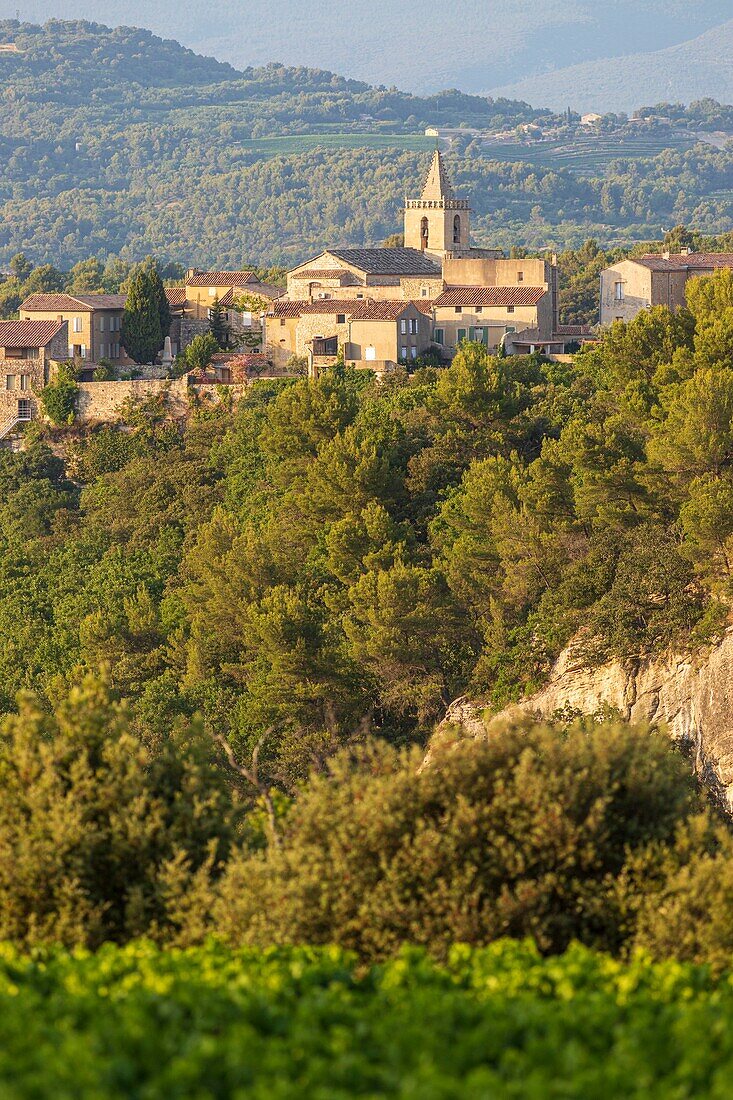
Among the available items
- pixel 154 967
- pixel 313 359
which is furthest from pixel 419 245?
pixel 154 967

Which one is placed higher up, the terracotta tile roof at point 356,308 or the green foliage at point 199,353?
the terracotta tile roof at point 356,308

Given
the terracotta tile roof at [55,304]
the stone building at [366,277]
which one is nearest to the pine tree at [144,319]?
the terracotta tile roof at [55,304]

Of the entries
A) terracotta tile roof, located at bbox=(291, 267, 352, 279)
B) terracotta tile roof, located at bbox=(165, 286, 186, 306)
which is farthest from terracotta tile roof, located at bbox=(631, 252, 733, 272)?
terracotta tile roof, located at bbox=(165, 286, 186, 306)

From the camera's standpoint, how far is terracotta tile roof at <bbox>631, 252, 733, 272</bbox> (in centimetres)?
5850

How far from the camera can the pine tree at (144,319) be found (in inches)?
2309

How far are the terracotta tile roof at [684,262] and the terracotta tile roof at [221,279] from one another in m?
13.7

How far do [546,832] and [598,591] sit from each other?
20.5m

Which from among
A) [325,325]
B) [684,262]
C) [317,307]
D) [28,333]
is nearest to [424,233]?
[684,262]

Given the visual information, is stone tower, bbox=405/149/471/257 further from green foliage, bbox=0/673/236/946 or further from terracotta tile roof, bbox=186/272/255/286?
green foliage, bbox=0/673/236/946

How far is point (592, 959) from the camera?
16359 millimetres

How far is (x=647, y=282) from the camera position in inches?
2295

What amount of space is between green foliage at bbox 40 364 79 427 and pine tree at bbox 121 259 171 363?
3625 millimetres

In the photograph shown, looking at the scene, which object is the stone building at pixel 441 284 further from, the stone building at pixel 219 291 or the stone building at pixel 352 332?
the stone building at pixel 219 291

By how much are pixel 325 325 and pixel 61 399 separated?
8.05 m
